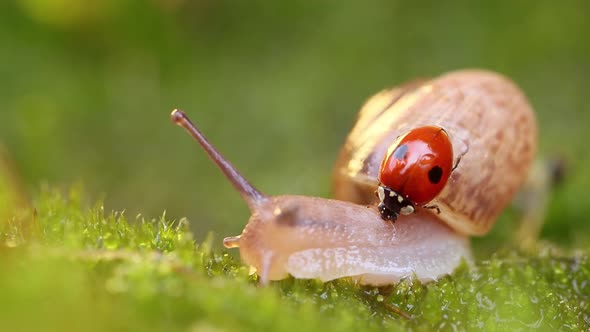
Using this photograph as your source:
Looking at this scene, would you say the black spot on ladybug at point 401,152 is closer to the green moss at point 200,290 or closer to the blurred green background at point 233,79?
the green moss at point 200,290

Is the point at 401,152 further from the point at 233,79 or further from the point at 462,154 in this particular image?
the point at 233,79

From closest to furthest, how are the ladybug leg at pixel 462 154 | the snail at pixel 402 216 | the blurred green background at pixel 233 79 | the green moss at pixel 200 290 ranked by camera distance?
the green moss at pixel 200 290 < the snail at pixel 402 216 < the ladybug leg at pixel 462 154 < the blurred green background at pixel 233 79

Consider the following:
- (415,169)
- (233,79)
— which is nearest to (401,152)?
(415,169)

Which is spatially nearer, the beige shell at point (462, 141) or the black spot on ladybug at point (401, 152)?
the black spot on ladybug at point (401, 152)

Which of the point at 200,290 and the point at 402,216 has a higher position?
the point at 200,290

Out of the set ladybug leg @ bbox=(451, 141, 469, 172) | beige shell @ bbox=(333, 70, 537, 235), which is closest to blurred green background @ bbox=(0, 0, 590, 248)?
beige shell @ bbox=(333, 70, 537, 235)

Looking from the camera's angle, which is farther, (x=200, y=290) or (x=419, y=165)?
(x=419, y=165)

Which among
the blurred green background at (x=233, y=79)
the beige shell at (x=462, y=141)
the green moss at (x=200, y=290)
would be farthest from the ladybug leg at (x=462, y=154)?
the blurred green background at (x=233, y=79)

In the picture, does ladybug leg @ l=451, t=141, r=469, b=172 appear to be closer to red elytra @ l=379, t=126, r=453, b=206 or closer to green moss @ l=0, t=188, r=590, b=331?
red elytra @ l=379, t=126, r=453, b=206
